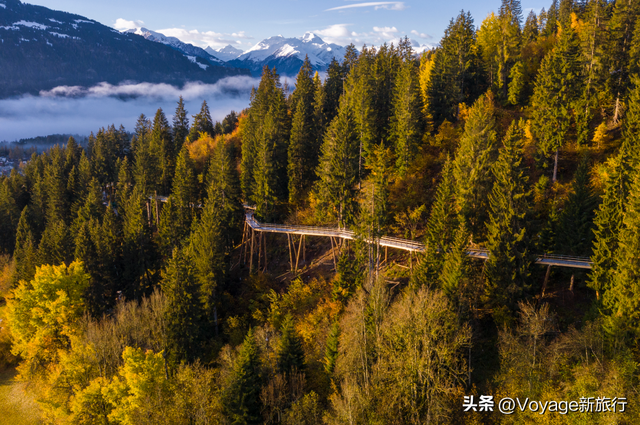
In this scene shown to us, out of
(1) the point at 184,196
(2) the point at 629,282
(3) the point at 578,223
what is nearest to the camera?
(2) the point at 629,282

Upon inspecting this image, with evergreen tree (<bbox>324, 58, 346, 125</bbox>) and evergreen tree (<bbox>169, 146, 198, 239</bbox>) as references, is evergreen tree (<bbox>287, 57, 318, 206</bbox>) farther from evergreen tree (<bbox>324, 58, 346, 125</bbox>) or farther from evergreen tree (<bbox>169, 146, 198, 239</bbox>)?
evergreen tree (<bbox>169, 146, 198, 239</bbox>)

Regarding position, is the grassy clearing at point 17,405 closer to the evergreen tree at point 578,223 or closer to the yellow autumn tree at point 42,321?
the yellow autumn tree at point 42,321

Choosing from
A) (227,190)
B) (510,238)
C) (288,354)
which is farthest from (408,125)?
(288,354)

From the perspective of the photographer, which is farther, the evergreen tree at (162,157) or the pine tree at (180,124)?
the pine tree at (180,124)

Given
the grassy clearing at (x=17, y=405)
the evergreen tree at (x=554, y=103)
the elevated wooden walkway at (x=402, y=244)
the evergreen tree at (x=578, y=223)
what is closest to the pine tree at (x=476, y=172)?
the elevated wooden walkway at (x=402, y=244)

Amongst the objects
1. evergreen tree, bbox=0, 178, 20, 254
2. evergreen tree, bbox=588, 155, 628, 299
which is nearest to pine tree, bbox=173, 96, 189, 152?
evergreen tree, bbox=0, 178, 20, 254

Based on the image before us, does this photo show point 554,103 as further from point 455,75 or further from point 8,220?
point 8,220

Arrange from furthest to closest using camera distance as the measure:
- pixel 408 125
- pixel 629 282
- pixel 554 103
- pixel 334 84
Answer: pixel 334 84 → pixel 408 125 → pixel 554 103 → pixel 629 282
